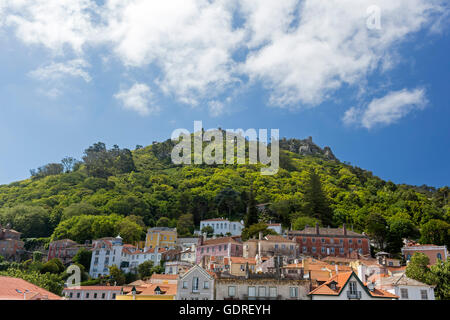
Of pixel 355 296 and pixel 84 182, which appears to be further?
pixel 84 182

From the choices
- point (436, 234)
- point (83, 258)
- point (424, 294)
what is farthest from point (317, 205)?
point (424, 294)

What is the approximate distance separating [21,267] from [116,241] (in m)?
15.1

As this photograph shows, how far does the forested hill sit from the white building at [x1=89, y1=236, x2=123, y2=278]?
8661 millimetres

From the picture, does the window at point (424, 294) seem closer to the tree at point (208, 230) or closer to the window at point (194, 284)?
the window at point (194, 284)

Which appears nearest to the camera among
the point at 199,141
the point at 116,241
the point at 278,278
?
the point at 278,278

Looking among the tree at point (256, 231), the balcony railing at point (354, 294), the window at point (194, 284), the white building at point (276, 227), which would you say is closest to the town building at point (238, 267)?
the window at point (194, 284)

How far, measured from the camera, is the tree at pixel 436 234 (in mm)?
59094

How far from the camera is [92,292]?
44.4 meters

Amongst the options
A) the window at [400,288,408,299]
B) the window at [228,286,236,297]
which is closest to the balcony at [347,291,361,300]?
the window at [400,288,408,299]

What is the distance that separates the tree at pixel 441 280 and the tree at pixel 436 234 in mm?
27855

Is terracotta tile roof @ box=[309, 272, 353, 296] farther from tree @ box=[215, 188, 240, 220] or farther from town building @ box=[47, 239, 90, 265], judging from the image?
tree @ box=[215, 188, 240, 220]

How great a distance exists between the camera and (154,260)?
194ft

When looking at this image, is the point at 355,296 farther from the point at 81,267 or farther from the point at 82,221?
the point at 82,221
